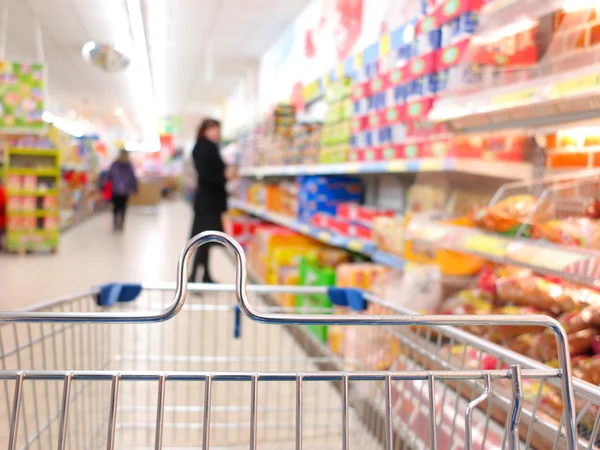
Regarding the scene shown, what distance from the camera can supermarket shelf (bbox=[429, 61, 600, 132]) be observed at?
1547mm

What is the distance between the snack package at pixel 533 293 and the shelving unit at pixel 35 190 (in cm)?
512

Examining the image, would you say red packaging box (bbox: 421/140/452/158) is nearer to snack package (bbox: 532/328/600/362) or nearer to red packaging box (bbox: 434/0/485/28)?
red packaging box (bbox: 434/0/485/28)

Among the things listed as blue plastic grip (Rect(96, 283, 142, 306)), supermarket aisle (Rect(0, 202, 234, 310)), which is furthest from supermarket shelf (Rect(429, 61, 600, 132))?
supermarket aisle (Rect(0, 202, 234, 310))

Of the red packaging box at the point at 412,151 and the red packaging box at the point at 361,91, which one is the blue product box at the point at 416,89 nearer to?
the red packaging box at the point at 412,151

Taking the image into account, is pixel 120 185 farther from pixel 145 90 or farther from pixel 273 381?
pixel 273 381

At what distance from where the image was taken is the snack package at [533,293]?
71.0 inches

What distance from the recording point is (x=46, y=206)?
6.70 m

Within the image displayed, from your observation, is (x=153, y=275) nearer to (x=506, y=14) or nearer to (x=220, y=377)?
(x=506, y=14)

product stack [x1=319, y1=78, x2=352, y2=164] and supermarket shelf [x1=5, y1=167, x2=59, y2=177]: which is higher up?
product stack [x1=319, y1=78, x2=352, y2=164]

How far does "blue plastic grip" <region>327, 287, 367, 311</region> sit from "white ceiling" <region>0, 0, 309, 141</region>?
1.26 metres

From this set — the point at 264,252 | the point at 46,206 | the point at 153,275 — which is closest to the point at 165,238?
the point at 46,206

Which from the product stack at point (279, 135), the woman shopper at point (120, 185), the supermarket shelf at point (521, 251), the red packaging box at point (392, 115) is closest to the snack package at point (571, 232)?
the supermarket shelf at point (521, 251)

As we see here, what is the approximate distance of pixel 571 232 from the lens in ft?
5.55

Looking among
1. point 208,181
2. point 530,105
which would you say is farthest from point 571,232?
point 208,181
